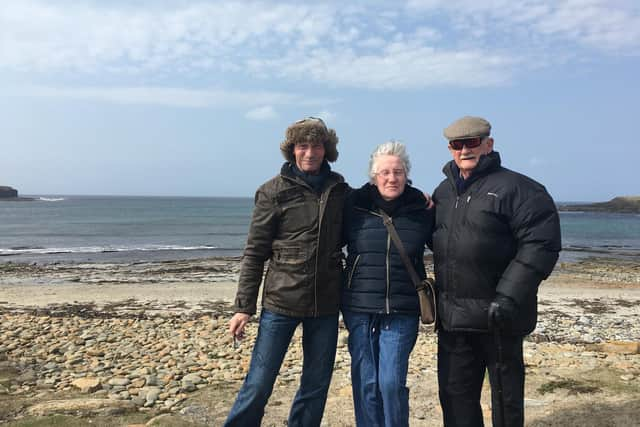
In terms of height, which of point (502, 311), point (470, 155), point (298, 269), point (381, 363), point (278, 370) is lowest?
point (278, 370)

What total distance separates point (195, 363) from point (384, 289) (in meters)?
4.58

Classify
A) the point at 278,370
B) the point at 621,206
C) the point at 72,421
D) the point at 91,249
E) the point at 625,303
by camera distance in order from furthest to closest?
1. the point at 621,206
2. the point at 91,249
3. the point at 625,303
4. the point at 72,421
5. the point at 278,370

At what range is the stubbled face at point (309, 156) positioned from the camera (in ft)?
11.4

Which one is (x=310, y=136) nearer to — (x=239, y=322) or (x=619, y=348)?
(x=239, y=322)

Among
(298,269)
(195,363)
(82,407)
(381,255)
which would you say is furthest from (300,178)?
(195,363)

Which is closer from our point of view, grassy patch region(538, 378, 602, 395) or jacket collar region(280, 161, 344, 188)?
jacket collar region(280, 161, 344, 188)

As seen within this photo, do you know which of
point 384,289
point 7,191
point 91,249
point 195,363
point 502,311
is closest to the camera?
point 502,311

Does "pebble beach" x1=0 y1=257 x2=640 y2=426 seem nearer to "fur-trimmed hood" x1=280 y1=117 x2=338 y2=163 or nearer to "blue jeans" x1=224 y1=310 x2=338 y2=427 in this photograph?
"blue jeans" x1=224 y1=310 x2=338 y2=427

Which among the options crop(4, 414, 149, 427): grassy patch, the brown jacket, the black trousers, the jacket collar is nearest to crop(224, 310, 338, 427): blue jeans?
the brown jacket

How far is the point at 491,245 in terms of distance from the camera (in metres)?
3.06

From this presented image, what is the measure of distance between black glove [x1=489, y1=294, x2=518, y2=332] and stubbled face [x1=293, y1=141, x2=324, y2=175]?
1.44m

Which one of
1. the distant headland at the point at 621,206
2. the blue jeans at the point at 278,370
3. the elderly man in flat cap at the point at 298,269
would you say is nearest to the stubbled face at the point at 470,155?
the elderly man in flat cap at the point at 298,269

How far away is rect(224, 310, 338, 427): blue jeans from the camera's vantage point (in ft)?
11.4

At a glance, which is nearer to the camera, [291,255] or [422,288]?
[422,288]
